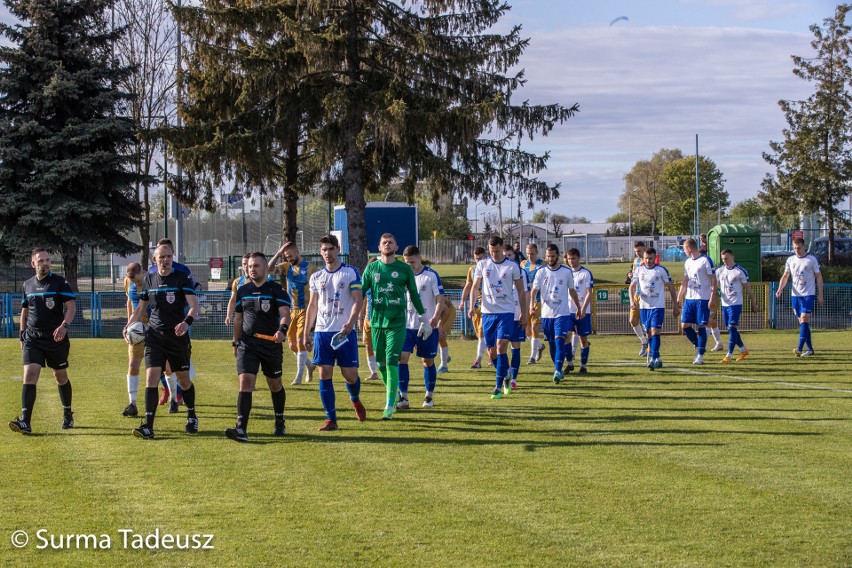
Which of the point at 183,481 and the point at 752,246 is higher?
the point at 752,246

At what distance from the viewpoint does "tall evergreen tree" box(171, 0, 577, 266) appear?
91.2 ft

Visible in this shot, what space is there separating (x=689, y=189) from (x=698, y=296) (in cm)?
8710

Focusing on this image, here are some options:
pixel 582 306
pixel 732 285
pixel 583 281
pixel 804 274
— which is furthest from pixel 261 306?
pixel 804 274

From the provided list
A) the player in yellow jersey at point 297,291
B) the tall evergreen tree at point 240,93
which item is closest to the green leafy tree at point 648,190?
the tall evergreen tree at point 240,93

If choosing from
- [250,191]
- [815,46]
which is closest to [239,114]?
[250,191]

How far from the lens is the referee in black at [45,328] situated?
35.6ft

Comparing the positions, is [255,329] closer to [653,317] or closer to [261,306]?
[261,306]

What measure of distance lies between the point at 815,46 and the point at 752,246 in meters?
14.2

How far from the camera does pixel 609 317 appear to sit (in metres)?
25.8

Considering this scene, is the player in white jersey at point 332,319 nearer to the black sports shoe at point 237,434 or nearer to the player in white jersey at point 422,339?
the black sports shoe at point 237,434

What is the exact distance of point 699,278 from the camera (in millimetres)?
17312

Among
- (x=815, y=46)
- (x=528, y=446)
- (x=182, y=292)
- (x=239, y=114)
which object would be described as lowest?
(x=528, y=446)

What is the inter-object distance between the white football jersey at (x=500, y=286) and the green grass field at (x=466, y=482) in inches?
50.0

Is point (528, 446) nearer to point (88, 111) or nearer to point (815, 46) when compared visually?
point (88, 111)
